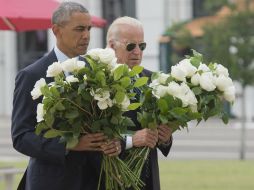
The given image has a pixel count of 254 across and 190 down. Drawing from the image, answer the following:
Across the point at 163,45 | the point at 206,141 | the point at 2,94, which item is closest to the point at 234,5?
the point at 206,141

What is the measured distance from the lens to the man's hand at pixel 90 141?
4801mm

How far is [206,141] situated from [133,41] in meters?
19.5

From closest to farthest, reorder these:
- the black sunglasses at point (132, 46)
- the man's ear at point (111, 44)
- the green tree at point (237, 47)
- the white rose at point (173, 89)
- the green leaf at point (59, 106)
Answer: the green leaf at point (59, 106), the white rose at point (173, 89), the black sunglasses at point (132, 46), the man's ear at point (111, 44), the green tree at point (237, 47)

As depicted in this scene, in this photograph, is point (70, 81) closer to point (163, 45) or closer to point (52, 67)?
point (52, 67)

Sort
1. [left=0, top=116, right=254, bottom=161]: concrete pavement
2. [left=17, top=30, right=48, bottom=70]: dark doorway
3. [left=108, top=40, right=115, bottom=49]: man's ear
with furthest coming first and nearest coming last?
[left=17, top=30, right=48, bottom=70]: dark doorway < [left=0, top=116, right=254, bottom=161]: concrete pavement < [left=108, top=40, right=115, bottom=49]: man's ear

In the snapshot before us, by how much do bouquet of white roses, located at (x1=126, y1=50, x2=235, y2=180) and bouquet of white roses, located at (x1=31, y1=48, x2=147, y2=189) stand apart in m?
0.17

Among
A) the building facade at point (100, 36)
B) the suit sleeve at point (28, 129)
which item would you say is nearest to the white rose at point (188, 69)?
the suit sleeve at point (28, 129)

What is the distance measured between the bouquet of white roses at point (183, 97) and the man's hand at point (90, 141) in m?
0.28

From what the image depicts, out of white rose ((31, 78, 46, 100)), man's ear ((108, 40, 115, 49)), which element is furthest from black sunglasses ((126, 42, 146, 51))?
white rose ((31, 78, 46, 100))

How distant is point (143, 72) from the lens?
5504 mm

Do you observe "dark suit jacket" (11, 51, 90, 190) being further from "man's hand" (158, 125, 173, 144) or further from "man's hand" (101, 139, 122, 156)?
"man's hand" (158, 125, 173, 144)

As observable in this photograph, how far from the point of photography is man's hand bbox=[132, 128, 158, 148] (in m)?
4.97

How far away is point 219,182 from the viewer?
12695mm

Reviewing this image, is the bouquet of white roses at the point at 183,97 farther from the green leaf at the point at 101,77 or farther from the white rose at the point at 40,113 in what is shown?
the white rose at the point at 40,113
